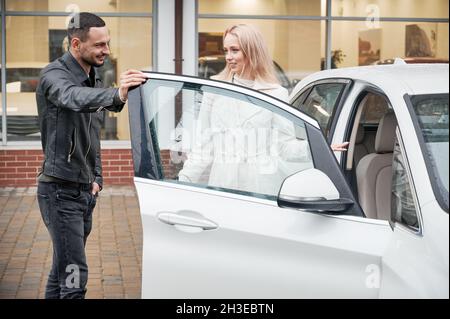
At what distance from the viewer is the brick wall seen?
10.9 m

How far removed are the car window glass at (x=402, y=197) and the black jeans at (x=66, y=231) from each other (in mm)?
1580

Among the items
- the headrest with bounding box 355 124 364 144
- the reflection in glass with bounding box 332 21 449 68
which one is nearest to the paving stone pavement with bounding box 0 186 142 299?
the headrest with bounding box 355 124 364 144

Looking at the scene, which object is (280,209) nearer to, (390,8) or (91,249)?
(91,249)

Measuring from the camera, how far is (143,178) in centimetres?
354

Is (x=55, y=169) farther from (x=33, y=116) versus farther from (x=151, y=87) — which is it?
(x=33, y=116)

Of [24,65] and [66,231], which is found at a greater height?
[24,65]

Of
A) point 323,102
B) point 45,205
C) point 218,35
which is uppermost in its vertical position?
point 218,35

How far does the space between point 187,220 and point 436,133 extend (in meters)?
1.06

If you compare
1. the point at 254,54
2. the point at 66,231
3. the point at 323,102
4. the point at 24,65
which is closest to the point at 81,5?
the point at 24,65

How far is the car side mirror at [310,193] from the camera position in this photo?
10.8 feet

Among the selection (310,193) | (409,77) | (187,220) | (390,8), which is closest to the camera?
(310,193)

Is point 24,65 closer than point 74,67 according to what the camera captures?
No

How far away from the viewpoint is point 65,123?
4.20m

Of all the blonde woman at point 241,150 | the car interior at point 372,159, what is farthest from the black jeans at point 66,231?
the car interior at point 372,159
